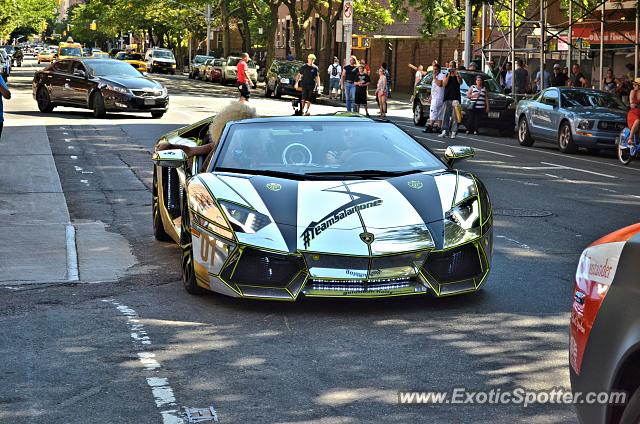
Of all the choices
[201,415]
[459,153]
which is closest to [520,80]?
[459,153]

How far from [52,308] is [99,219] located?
203 inches

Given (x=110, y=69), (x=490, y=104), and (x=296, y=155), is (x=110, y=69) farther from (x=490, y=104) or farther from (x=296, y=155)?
(x=296, y=155)

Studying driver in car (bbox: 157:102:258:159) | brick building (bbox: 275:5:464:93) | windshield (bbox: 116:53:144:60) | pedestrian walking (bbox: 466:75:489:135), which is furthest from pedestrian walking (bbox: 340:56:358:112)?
windshield (bbox: 116:53:144:60)

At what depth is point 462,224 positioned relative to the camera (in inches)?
317

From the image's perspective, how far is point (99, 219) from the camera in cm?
1314

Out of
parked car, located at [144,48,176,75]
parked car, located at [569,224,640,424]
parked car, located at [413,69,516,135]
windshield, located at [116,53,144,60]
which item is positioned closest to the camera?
parked car, located at [569,224,640,424]

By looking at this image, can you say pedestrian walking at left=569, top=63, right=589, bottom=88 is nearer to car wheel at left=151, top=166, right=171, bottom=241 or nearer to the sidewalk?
the sidewalk

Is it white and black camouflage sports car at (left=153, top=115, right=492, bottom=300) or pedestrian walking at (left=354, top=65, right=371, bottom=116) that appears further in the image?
pedestrian walking at (left=354, top=65, right=371, bottom=116)

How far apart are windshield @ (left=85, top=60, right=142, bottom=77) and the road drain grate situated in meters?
28.6

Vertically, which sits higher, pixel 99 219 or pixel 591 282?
pixel 591 282

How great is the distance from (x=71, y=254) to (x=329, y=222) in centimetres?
340

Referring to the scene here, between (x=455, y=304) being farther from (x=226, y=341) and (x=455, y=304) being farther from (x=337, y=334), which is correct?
(x=226, y=341)

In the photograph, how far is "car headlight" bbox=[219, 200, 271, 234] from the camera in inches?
308

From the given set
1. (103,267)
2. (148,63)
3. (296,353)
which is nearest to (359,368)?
(296,353)
